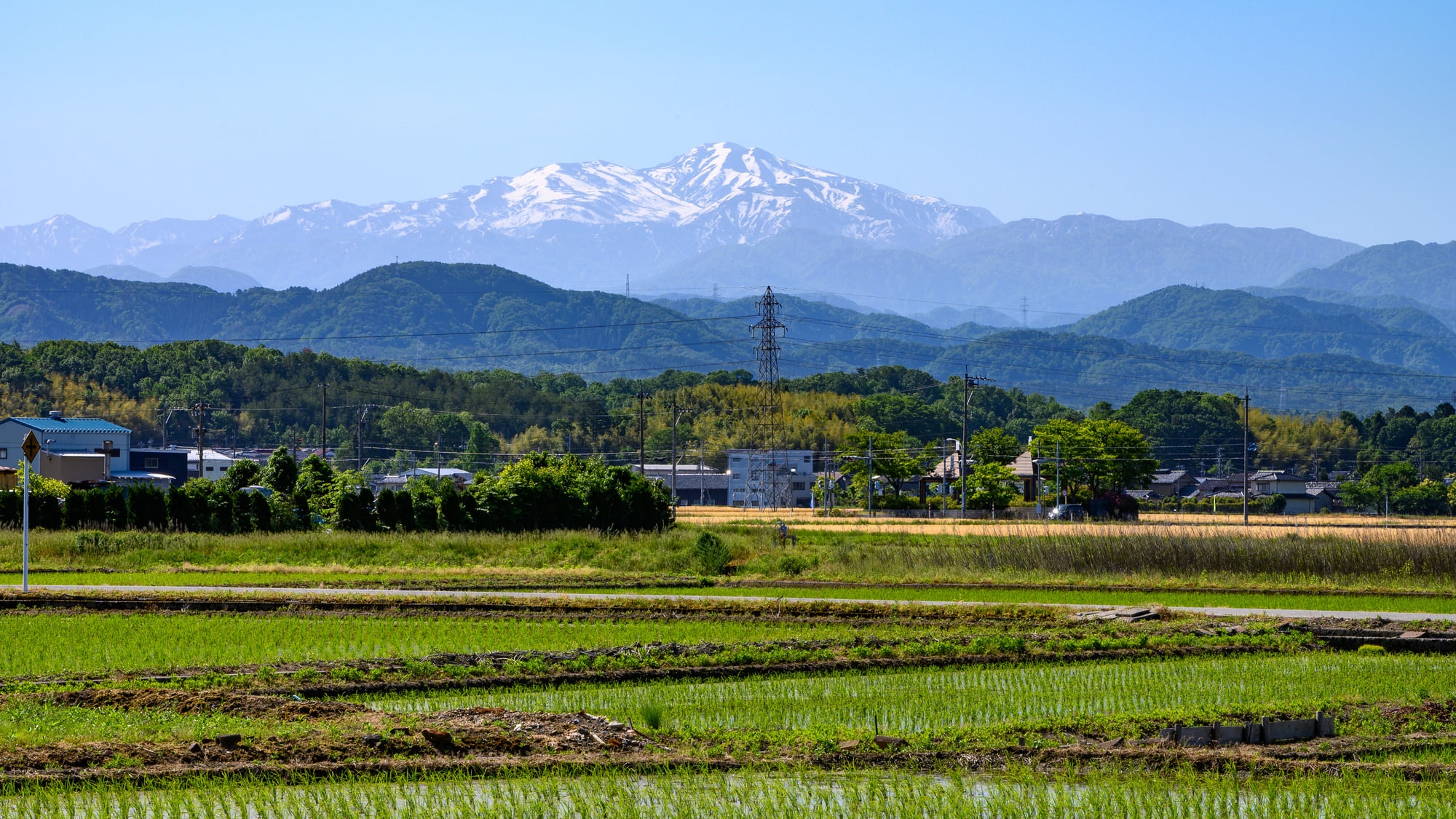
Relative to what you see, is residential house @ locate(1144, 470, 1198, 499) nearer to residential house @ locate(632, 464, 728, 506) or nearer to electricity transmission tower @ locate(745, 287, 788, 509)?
residential house @ locate(632, 464, 728, 506)

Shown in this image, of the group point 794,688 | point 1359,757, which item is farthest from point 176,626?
point 1359,757

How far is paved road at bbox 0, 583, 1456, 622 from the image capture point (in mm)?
26641

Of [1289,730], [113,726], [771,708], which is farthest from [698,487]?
[1289,730]

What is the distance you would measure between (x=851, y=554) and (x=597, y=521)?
560 inches

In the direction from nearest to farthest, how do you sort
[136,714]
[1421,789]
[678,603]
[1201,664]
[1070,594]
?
[1421,789]
[136,714]
[1201,664]
[678,603]
[1070,594]

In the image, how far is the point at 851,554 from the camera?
40.4 metres

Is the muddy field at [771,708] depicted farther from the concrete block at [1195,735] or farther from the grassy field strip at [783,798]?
the grassy field strip at [783,798]

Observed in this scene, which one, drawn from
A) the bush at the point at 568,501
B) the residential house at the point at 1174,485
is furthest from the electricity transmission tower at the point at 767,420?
the residential house at the point at 1174,485

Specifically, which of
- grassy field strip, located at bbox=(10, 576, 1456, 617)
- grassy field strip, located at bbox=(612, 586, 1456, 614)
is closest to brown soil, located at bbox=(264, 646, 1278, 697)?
grassy field strip, located at bbox=(612, 586, 1456, 614)

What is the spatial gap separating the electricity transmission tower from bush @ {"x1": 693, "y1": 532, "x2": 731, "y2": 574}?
112 ft

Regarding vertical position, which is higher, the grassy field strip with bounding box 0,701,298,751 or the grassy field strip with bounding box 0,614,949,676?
the grassy field strip with bounding box 0,701,298,751

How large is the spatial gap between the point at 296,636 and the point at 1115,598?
1822 centimetres

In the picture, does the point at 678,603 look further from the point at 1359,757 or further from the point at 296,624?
the point at 1359,757

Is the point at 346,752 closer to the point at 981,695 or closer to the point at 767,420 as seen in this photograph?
the point at 981,695
